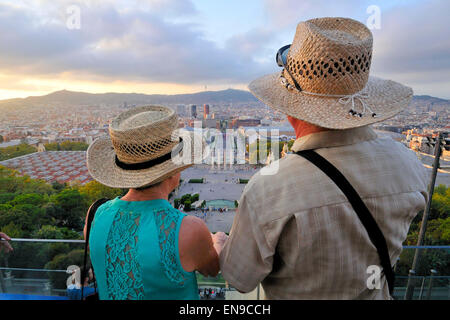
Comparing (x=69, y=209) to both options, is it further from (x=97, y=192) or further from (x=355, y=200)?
(x=355, y=200)

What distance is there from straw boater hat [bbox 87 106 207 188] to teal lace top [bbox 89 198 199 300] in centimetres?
8

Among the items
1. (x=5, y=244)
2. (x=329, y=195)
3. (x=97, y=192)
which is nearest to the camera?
(x=329, y=195)

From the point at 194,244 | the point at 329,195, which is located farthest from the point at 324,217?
the point at 194,244

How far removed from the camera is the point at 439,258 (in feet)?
5.92

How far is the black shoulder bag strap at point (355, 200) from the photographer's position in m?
0.66

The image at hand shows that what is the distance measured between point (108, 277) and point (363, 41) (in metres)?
0.93

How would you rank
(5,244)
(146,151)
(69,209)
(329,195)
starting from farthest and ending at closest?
1. (69,209)
2. (5,244)
3. (146,151)
4. (329,195)

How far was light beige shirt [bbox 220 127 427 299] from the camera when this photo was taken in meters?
0.66

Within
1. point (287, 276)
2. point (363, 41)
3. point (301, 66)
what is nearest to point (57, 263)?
point (287, 276)

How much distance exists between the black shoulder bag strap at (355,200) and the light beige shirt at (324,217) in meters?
0.01

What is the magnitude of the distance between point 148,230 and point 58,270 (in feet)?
3.72

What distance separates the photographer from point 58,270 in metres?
1.54

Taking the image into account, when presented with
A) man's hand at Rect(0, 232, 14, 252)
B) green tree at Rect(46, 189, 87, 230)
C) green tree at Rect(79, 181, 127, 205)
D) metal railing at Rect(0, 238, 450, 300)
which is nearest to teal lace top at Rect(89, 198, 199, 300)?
metal railing at Rect(0, 238, 450, 300)

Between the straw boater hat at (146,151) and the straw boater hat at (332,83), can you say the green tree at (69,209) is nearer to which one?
the straw boater hat at (146,151)
